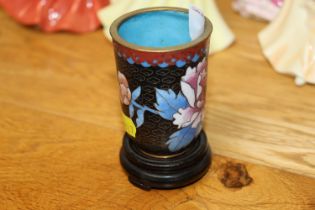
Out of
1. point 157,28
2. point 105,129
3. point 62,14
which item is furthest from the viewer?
point 62,14

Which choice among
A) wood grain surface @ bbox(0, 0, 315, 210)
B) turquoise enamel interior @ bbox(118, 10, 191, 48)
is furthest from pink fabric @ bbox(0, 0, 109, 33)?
turquoise enamel interior @ bbox(118, 10, 191, 48)

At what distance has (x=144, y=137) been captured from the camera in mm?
574

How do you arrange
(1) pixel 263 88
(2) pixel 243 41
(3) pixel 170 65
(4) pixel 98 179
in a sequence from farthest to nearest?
(2) pixel 243 41
(1) pixel 263 88
(4) pixel 98 179
(3) pixel 170 65

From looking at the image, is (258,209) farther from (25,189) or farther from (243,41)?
(243,41)

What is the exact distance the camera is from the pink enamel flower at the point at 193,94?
1.74 ft

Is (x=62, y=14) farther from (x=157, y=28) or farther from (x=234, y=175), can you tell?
(x=234, y=175)

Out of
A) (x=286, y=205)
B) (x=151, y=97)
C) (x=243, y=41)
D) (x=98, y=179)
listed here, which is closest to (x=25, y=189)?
(x=98, y=179)

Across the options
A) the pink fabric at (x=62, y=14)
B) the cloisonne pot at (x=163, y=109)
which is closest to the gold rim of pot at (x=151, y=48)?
the cloisonne pot at (x=163, y=109)

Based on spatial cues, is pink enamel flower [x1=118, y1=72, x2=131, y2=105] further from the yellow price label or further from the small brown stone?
the small brown stone

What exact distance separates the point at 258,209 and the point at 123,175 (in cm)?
18

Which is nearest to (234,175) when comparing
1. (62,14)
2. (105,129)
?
(105,129)

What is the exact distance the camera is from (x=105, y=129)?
2.32 ft

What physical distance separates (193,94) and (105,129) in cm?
21

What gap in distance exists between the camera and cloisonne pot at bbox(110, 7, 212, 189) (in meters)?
0.51
